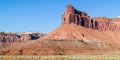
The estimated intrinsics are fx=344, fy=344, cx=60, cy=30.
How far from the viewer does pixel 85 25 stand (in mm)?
185375

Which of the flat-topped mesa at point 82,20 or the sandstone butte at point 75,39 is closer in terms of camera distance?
the sandstone butte at point 75,39

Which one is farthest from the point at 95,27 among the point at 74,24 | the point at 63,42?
the point at 63,42

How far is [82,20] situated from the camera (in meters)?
186

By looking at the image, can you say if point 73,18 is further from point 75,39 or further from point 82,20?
point 75,39

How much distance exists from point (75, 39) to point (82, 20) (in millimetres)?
28489

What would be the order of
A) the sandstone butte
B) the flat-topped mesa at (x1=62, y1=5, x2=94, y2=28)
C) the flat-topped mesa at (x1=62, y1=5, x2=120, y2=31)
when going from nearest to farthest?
the sandstone butte < the flat-topped mesa at (x1=62, y1=5, x2=94, y2=28) < the flat-topped mesa at (x1=62, y1=5, x2=120, y2=31)

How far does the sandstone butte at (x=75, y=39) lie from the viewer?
140m

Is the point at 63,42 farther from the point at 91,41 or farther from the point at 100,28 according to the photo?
the point at 100,28

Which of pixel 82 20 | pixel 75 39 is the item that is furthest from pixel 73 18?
pixel 75 39

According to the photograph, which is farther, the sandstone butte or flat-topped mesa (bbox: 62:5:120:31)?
flat-topped mesa (bbox: 62:5:120:31)

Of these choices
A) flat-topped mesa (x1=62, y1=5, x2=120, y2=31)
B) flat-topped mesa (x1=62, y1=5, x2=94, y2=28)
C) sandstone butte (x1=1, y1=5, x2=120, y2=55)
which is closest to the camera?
sandstone butte (x1=1, y1=5, x2=120, y2=55)

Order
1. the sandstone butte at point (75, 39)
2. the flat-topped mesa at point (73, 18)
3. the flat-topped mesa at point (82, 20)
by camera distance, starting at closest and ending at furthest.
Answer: the sandstone butte at point (75, 39) → the flat-topped mesa at point (73, 18) → the flat-topped mesa at point (82, 20)

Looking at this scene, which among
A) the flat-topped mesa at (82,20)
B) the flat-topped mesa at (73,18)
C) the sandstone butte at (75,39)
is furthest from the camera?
the flat-topped mesa at (82,20)

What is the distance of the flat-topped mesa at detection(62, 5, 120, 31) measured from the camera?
18062 centimetres
